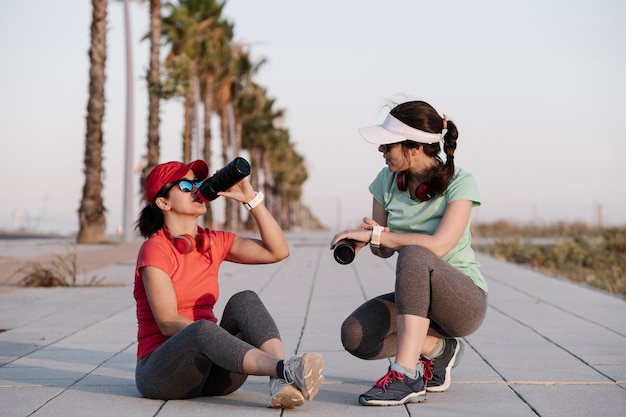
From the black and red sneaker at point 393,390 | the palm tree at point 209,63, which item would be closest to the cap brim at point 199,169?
the black and red sneaker at point 393,390

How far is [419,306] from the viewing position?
4613 mm

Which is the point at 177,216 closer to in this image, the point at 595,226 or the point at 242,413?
the point at 242,413

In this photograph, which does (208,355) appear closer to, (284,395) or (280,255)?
(284,395)

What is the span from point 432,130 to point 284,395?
1.49 metres

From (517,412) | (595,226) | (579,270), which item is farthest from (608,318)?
(595,226)

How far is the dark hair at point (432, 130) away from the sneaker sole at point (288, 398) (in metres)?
1.24

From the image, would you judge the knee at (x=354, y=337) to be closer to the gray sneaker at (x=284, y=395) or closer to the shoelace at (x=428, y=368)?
the shoelace at (x=428, y=368)

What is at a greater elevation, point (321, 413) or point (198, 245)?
point (198, 245)

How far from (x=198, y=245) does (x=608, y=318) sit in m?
4.89

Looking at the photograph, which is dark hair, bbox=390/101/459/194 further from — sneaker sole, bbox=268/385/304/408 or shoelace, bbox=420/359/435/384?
sneaker sole, bbox=268/385/304/408

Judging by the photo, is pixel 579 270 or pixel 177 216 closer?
pixel 177 216

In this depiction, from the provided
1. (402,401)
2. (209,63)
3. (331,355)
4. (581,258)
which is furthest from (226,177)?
(209,63)

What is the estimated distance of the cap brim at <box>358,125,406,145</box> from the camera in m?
4.80

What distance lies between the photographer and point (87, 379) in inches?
222
